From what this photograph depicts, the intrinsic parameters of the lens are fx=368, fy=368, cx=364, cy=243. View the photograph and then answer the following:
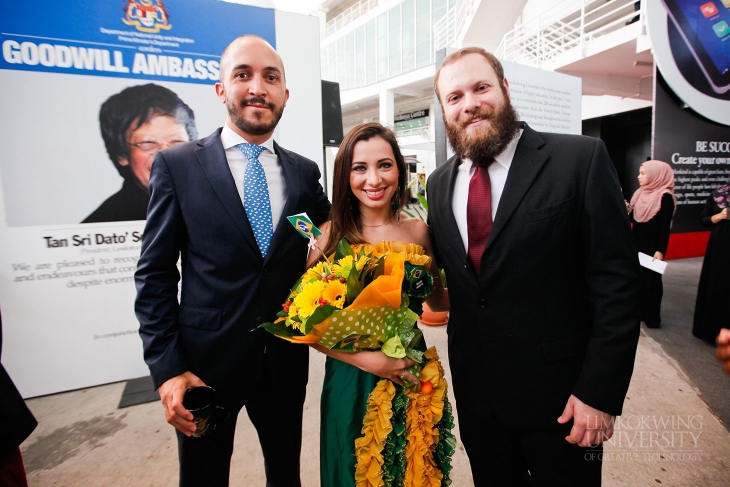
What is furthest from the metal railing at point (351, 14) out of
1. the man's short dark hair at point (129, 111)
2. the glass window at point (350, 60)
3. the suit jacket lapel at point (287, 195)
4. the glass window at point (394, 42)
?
the suit jacket lapel at point (287, 195)

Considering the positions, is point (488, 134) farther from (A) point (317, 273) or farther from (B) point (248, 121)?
(B) point (248, 121)

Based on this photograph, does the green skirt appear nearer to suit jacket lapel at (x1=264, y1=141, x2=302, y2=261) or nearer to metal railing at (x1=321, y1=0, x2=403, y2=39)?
suit jacket lapel at (x1=264, y1=141, x2=302, y2=261)

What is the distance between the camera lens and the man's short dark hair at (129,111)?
2643 millimetres

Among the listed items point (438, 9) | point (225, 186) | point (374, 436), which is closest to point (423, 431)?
point (374, 436)

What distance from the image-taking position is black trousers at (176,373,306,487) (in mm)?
1378

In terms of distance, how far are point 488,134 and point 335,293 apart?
756 millimetres

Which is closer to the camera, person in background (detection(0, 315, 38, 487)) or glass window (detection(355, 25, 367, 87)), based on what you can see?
person in background (detection(0, 315, 38, 487))

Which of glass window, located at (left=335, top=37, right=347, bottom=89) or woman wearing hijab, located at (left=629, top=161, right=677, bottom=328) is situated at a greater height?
glass window, located at (left=335, top=37, right=347, bottom=89)

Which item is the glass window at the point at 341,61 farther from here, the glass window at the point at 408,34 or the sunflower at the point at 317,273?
the sunflower at the point at 317,273

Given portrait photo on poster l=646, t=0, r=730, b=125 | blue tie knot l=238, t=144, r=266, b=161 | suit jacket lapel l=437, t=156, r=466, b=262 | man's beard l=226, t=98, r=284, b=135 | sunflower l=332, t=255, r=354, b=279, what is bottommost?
sunflower l=332, t=255, r=354, b=279

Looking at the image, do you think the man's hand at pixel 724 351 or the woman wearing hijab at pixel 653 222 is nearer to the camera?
the man's hand at pixel 724 351

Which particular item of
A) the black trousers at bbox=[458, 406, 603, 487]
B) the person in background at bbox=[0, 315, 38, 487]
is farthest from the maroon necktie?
the person in background at bbox=[0, 315, 38, 487]

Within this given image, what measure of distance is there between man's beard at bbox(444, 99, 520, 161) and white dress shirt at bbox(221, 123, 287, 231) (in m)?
0.72

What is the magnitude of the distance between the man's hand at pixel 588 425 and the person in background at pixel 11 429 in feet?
5.42
